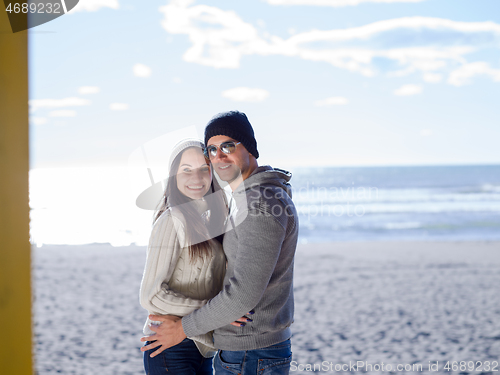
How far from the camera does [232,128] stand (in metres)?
1.95

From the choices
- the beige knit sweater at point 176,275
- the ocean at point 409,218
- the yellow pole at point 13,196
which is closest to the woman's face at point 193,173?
the beige knit sweater at point 176,275

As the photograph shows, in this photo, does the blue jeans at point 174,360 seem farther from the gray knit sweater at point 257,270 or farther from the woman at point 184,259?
the gray knit sweater at point 257,270

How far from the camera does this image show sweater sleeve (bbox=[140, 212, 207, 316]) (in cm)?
194

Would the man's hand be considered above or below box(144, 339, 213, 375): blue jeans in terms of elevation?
above

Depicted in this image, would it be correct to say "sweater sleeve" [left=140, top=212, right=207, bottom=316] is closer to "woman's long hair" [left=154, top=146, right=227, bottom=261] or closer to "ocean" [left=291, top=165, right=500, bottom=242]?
"woman's long hair" [left=154, top=146, right=227, bottom=261]

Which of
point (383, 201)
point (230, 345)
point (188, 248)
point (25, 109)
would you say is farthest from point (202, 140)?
point (383, 201)

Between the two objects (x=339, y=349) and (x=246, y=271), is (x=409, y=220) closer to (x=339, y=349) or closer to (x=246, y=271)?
(x=339, y=349)

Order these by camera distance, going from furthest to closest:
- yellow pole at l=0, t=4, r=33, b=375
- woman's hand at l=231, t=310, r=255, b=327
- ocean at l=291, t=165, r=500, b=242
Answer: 1. ocean at l=291, t=165, r=500, b=242
2. woman's hand at l=231, t=310, r=255, b=327
3. yellow pole at l=0, t=4, r=33, b=375

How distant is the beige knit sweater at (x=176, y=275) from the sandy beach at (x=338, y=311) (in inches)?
84.8

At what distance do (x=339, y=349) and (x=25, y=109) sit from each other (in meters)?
4.55

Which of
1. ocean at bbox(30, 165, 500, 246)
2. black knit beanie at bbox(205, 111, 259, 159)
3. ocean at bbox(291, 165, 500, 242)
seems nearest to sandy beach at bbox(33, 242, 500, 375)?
ocean at bbox(30, 165, 500, 246)

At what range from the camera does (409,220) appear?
18.6 m

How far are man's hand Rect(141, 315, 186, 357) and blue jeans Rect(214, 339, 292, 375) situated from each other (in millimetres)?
210

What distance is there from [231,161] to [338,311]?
4.89m
